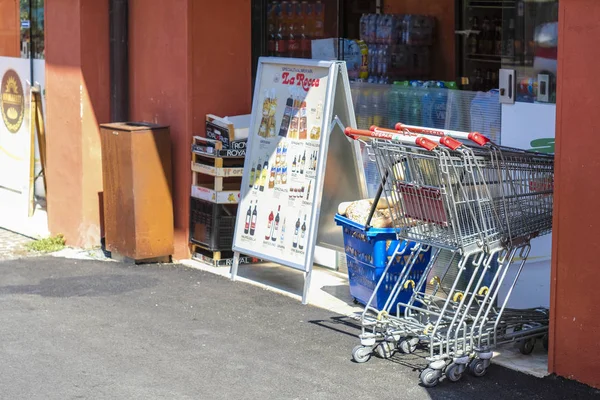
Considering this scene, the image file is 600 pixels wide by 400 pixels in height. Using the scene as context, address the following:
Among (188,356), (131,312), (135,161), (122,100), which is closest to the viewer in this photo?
(188,356)

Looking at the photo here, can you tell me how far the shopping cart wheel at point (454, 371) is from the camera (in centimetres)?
639

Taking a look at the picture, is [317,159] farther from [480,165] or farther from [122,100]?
[122,100]

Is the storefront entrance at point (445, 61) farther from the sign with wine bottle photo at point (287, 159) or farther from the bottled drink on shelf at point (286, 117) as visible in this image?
the bottled drink on shelf at point (286, 117)

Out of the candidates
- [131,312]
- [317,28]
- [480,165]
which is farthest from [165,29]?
[480,165]

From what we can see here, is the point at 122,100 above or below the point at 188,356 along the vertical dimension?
above

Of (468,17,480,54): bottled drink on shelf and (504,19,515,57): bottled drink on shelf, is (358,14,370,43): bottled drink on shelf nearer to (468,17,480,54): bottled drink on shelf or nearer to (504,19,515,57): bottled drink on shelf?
(468,17,480,54): bottled drink on shelf

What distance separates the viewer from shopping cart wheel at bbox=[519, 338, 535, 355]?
691 centimetres

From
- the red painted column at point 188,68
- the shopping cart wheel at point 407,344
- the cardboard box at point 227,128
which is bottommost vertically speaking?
the shopping cart wheel at point 407,344

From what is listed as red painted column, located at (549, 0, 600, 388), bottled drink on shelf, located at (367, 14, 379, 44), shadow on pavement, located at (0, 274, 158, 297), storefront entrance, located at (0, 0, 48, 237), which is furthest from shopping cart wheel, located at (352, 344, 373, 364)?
storefront entrance, located at (0, 0, 48, 237)

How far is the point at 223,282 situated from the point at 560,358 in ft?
11.7

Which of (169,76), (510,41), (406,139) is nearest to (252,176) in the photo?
(169,76)

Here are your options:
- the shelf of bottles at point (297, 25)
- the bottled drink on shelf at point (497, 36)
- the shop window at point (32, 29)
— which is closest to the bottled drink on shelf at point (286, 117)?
the shelf of bottles at point (297, 25)

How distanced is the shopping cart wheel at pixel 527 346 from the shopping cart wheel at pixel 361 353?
1.00 m

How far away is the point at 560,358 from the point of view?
6461 millimetres
